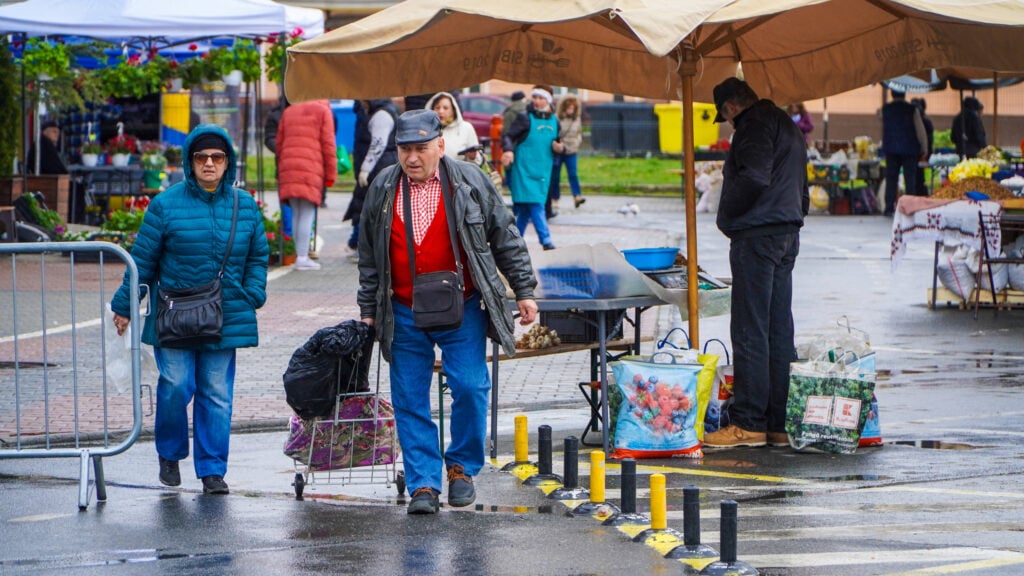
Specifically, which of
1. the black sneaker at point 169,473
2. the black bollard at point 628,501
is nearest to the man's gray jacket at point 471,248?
the black bollard at point 628,501

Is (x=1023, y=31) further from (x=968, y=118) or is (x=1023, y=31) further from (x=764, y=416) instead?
(x=968, y=118)

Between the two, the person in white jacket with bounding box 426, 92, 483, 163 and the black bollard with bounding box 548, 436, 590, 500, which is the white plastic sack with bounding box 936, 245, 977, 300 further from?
the black bollard with bounding box 548, 436, 590, 500

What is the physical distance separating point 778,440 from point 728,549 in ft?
9.39

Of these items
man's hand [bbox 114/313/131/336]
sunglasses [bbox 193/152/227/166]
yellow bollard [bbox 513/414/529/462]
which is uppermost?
sunglasses [bbox 193/152/227/166]

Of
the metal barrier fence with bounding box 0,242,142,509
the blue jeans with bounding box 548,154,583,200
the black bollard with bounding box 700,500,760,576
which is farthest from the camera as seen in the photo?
the blue jeans with bounding box 548,154,583,200

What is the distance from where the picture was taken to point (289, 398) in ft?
24.0

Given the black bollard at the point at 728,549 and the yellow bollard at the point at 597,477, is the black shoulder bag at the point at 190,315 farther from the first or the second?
the black bollard at the point at 728,549

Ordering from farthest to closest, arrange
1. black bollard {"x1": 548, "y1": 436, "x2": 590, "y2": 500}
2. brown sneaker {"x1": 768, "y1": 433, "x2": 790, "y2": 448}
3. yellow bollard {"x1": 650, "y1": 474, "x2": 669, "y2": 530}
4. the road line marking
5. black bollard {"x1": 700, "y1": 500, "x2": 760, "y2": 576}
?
1. brown sneaker {"x1": 768, "y1": 433, "x2": 790, "y2": 448}
2. black bollard {"x1": 548, "y1": 436, "x2": 590, "y2": 500}
3. yellow bollard {"x1": 650, "y1": 474, "x2": 669, "y2": 530}
4. the road line marking
5. black bollard {"x1": 700, "y1": 500, "x2": 760, "y2": 576}

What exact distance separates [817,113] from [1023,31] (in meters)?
37.1

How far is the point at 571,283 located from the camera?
8.18 m

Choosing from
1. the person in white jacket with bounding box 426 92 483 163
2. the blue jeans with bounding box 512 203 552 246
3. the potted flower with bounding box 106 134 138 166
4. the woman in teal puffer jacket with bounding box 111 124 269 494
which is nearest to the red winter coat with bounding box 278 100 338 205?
the blue jeans with bounding box 512 203 552 246

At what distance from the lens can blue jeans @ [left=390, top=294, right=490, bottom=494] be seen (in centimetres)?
716

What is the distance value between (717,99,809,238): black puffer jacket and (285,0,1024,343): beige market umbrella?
0.81 feet

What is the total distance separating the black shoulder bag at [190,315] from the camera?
7.40m
